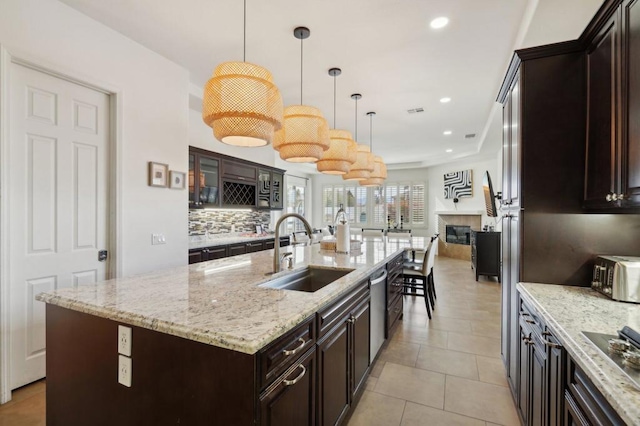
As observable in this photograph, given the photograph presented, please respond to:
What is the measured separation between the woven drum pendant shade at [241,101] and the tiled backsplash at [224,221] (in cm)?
318

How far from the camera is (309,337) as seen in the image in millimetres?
1358

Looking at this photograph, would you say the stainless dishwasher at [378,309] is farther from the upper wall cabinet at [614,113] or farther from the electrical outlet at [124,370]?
the electrical outlet at [124,370]

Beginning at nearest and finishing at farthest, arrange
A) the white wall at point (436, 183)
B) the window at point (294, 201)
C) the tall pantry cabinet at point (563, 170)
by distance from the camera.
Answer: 1. the tall pantry cabinet at point (563, 170)
2. the white wall at point (436, 183)
3. the window at point (294, 201)

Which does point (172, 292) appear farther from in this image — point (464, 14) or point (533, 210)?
point (464, 14)

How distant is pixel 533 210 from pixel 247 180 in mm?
4618

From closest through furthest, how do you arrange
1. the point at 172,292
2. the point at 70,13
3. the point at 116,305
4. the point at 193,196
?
the point at 116,305 < the point at 172,292 < the point at 70,13 < the point at 193,196

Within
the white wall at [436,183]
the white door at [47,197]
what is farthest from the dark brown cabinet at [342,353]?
the white wall at [436,183]

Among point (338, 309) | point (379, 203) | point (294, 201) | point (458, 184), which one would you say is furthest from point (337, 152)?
point (379, 203)

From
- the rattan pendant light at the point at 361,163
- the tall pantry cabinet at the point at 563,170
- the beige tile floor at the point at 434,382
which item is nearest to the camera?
the tall pantry cabinet at the point at 563,170

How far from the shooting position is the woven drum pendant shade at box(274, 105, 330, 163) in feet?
8.20

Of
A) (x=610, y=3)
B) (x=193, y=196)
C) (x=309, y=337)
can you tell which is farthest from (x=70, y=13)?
(x=610, y=3)

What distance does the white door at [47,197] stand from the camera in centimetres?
219

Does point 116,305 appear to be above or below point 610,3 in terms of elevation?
below

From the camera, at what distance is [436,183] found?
30.7 feet
